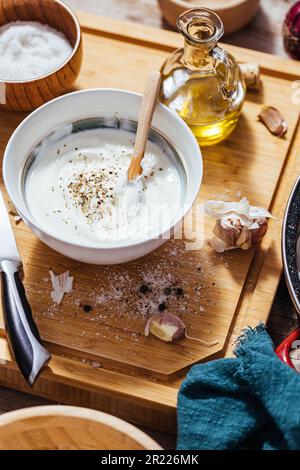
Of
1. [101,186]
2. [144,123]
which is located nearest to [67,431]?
[101,186]

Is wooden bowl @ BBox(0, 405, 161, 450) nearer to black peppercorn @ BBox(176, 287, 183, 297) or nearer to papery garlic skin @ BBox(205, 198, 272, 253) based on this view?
black peppercorn @ BBox(176, 287, 183, 297)

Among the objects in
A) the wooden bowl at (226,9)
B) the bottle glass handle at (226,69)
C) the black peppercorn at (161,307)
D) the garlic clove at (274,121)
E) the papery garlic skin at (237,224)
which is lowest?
the black peppercorn at (161,307)

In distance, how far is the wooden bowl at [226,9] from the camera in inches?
73.2

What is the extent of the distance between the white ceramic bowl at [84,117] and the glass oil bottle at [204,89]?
0.10 metres

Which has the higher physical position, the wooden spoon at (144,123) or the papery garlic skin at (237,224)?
the wooden spoon at (144,123)

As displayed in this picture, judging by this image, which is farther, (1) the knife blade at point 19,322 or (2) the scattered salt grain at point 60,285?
(2) the scattered salt grain at point 60,285

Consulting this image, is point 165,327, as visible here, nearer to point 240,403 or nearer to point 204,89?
point 240,403

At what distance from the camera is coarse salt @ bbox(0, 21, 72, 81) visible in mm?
1580

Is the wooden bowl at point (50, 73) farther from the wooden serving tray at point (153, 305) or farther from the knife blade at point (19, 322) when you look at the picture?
the knife blade at point (19, 322)

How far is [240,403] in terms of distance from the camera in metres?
1.27

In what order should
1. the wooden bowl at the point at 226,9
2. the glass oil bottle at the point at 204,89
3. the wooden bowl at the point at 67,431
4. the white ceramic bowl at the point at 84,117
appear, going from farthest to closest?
the wooden bowl at the point at 226,9
the glass oil bottle at the point at 204,89
the white ceramic bowl at the point at 84,117
the wooden bowl at the point at 67,431

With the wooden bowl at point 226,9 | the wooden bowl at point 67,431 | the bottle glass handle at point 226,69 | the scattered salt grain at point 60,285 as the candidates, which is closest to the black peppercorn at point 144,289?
the scattered salt grain at point 60,285

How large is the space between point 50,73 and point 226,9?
53 cm

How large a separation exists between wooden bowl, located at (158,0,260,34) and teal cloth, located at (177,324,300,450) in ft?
3.00
